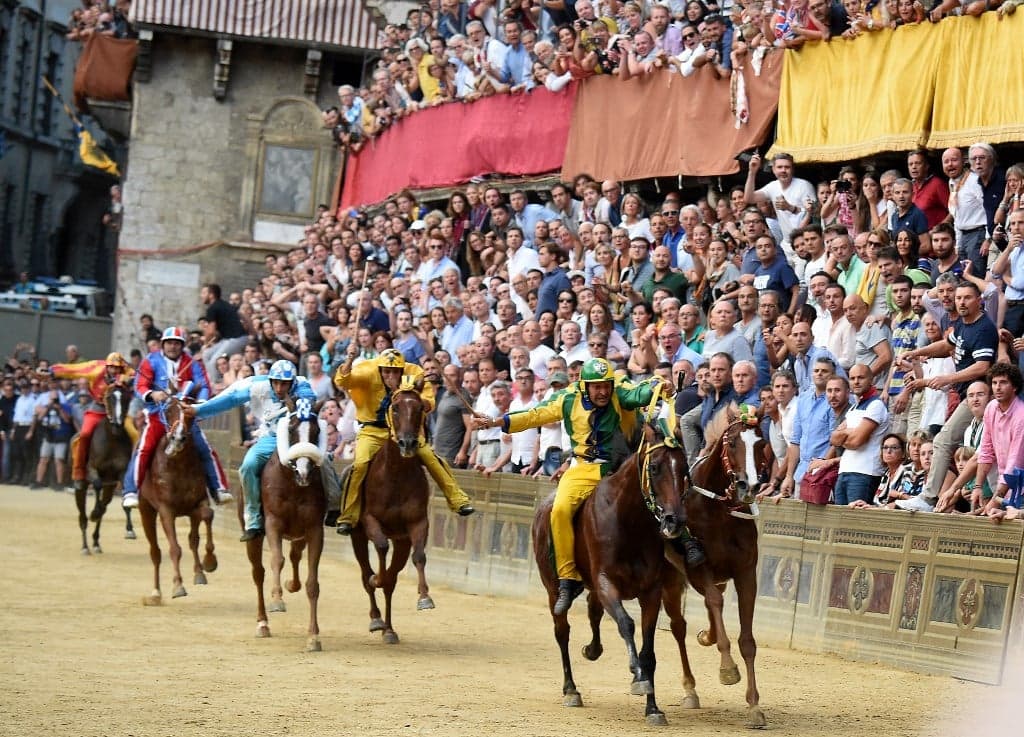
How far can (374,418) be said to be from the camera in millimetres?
15523

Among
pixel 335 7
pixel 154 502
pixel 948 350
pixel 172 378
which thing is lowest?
pixel 154 502

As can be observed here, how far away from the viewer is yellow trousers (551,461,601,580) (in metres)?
11.9

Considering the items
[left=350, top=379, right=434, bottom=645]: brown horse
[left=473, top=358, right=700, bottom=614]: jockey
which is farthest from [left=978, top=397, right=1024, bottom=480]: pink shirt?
[left=350, top=379, right=434, bottom=645]: brown horse

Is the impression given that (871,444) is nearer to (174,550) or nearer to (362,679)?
(362,679)

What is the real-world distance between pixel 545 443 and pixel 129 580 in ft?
17.2

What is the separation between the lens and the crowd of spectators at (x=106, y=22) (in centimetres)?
4297

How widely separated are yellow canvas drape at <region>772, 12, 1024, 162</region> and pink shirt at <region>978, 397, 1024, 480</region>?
14.0ft

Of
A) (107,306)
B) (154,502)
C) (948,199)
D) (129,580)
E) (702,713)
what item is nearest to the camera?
(702,713)

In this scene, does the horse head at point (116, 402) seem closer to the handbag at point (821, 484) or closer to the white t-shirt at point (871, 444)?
the handbag at point (821, 484)

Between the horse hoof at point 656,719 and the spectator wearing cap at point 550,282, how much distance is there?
9682 millimetres

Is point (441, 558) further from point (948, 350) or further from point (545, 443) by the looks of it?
point (948, 350)

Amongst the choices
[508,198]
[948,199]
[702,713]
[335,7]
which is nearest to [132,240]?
[335,7]

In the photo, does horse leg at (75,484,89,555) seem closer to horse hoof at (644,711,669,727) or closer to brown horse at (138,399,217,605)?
brown horse at (138,399,217,605)

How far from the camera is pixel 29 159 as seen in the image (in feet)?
210
